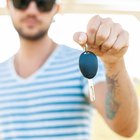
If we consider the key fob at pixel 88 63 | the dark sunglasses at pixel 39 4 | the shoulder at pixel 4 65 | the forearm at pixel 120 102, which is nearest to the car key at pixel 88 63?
the key fob at pixel 88 63

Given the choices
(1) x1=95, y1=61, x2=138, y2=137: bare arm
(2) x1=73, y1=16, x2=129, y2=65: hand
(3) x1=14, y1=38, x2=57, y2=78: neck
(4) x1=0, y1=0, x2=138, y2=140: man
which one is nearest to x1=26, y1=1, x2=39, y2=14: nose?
(4) x1=0, y1=0, x2=138, y2=140: man

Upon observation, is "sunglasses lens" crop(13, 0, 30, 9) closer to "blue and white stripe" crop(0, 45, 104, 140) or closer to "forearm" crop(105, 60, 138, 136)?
"blue and white stripe" crop(0, 45, 104, 140)

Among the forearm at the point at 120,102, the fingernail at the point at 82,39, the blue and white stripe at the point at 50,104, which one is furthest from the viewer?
the blue and white stripe at the point at 50,104

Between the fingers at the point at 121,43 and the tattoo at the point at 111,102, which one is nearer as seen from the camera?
the fingers at the point at 121,43

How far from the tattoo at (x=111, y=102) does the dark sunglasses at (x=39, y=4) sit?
0.42 meters

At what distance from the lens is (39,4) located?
55.4 inches

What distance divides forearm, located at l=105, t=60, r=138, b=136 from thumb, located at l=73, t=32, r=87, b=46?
8.4 inches

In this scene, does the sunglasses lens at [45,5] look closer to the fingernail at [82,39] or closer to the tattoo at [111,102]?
the tattoo at [111,102]

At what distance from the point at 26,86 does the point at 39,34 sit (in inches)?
7.2

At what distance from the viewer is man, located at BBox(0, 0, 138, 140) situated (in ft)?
3.74

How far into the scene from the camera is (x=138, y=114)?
1.14m

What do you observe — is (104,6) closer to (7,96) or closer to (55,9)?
(55,9)

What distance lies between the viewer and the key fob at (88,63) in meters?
0.80

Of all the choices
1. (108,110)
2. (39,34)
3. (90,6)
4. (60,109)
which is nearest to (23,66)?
(39,34)
